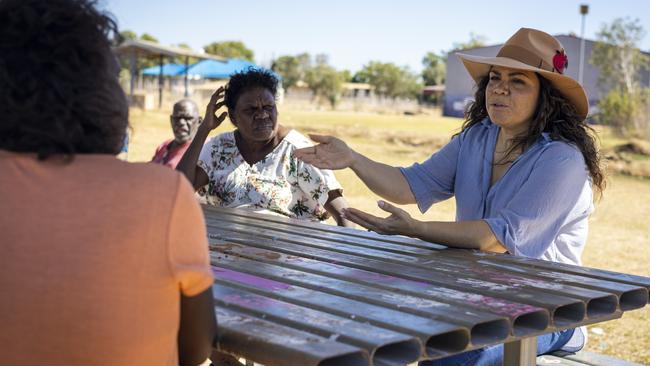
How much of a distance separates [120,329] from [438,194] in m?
2.30

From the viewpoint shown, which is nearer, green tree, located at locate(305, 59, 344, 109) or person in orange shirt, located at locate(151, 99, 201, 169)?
person in orange shirt, located at locate(151, 99, 201, 169)

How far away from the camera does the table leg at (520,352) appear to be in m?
2.18

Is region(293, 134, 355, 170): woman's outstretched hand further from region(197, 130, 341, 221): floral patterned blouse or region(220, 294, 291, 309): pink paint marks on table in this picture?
region(220, 294, 291, 309): pink paint marks on table

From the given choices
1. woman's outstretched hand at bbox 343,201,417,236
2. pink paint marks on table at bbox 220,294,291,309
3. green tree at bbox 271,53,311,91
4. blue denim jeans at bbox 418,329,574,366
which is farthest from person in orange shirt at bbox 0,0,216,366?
green tree at bbox 271,53,311,91

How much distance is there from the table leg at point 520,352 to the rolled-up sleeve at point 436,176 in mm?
1436

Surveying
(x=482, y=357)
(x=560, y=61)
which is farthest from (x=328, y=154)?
(x=482, y=357)

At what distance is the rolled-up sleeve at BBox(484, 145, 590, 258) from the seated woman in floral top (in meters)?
1.44

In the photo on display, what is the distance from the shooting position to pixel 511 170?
3123 mm

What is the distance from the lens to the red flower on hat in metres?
3.21

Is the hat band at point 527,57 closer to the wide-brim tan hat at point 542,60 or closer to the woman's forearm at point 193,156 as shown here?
the wide-brim tan hat at point 542,60

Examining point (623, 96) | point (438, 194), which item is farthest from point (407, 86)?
point (438, 194)

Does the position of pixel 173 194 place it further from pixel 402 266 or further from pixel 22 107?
pixel 402 266

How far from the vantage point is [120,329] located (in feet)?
4.86

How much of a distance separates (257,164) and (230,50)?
3033 inches
